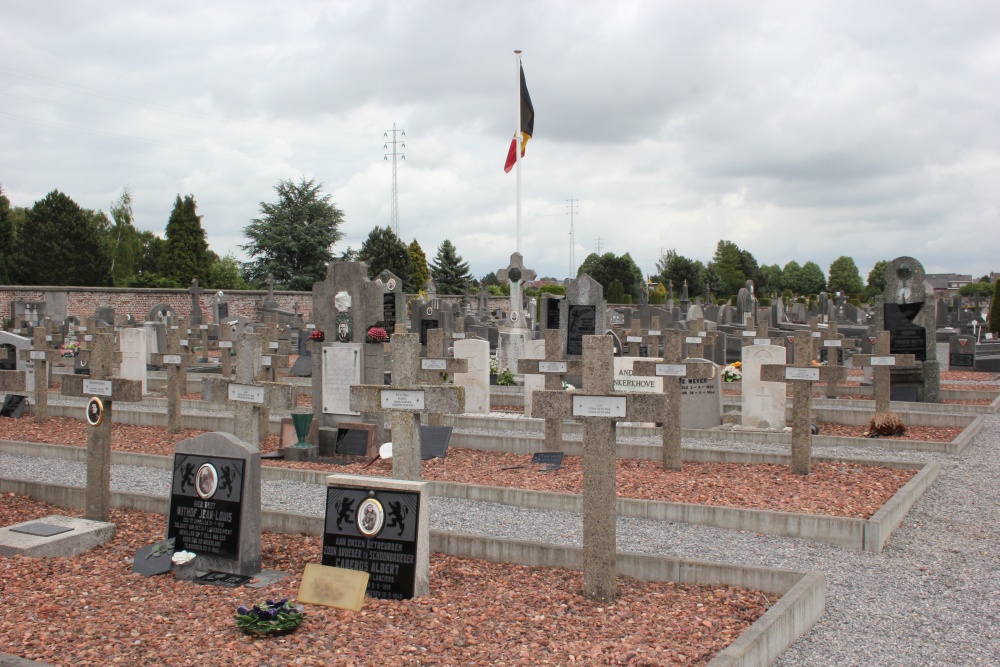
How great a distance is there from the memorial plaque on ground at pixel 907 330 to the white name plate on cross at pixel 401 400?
1214cm

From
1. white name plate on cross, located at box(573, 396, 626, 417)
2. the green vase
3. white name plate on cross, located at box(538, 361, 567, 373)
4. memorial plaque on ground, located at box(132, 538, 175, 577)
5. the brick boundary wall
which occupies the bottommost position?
memorial plaque on ground, located at box(132, 538, 175, 577)

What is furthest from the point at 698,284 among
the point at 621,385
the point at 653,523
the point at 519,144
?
the point at 653,523

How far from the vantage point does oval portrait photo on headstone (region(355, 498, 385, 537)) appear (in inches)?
232

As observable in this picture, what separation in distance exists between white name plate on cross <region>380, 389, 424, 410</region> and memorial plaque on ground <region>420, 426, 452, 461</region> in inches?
178

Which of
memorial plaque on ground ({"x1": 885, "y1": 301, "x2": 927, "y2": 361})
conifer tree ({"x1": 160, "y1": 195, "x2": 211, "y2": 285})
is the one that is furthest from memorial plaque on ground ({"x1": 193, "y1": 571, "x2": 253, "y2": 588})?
conifer tree ({"x1": 160, "y1": 195, "x2": 211, "y2": 285})

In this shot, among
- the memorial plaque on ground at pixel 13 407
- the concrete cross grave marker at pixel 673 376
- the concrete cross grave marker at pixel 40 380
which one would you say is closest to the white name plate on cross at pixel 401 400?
the concrete cross grave marker at pixel 673 376

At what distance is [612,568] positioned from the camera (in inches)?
225

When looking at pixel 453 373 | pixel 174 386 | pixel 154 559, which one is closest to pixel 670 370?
pixel 453 373

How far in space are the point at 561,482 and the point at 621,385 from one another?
3638mm

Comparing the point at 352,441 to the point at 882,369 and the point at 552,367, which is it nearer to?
the point at 552,367

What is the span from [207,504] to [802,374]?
6689 millimetres

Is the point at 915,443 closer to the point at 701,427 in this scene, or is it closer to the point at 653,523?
the point at 701,427

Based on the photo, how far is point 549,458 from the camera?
10.9m

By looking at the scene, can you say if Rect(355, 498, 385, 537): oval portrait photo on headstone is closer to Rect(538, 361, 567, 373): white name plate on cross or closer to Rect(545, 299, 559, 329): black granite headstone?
Rect(538, 361, 567, 373): white name plate on cross
